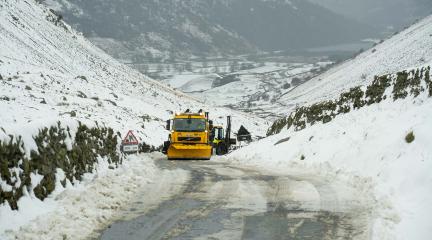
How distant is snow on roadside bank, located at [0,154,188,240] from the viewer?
8.51 meters

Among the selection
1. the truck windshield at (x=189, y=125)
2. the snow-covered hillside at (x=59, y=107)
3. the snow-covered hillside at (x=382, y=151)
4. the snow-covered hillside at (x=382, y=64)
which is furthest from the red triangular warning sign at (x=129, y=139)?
the snow-covered hillside at (x=382, y=64)

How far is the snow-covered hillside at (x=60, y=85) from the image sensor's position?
27.7 metres

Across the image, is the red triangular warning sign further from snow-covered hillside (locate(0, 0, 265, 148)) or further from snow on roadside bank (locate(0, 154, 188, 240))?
snow on roadside bank (locate(0, 154, 188, 240))

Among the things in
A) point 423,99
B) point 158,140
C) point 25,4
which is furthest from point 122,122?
point 25,4

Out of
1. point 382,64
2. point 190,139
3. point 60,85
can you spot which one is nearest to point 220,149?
point 190,139

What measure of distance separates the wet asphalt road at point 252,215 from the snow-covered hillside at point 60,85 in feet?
10.5

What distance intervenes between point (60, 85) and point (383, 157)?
4068 cm

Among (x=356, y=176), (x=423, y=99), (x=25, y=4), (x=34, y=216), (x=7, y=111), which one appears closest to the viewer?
(x=34, y=216)

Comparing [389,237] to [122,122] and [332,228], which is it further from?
[122,122]

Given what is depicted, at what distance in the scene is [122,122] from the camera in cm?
4409

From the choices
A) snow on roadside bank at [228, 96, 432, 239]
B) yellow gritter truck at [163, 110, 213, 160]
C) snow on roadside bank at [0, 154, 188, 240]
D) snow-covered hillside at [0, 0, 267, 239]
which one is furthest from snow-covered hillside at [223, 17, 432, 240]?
snow-covered hillside at [0, 0, 267, 239]

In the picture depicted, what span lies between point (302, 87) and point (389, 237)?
624 feet

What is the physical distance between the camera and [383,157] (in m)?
13.9

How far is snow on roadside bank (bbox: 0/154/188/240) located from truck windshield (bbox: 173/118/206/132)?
45.5 feet
